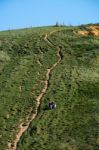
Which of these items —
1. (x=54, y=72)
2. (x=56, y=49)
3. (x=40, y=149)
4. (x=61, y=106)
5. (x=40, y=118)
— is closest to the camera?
(x=40, y=149)

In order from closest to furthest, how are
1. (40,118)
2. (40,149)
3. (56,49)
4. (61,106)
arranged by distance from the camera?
(40,149) < (40,118) < (61,106) < (56,49)

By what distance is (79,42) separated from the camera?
74.9m

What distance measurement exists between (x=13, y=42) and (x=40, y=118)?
30354mm

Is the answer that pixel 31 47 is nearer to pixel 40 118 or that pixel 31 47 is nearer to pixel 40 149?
pixel 40 118

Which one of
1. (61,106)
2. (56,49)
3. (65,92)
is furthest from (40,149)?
(56,49)

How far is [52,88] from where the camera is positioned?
56188 mm

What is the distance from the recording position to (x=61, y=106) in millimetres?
50812

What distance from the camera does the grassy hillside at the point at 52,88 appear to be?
44219 mm

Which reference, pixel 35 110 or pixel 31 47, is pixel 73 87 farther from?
pixel 31 47

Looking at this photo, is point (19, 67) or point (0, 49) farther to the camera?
point (0, 49)

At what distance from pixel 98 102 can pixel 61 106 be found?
4.21 metres

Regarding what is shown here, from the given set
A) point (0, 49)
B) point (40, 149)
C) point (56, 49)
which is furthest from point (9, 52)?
point (40, 149)

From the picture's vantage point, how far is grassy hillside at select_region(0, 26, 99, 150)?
4422 cm

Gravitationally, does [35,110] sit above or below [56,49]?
below
